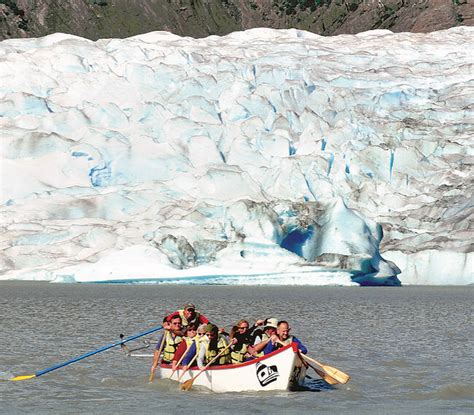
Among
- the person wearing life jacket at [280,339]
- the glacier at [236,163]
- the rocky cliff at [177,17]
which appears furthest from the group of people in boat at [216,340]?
the rocky cliff at [177,17]

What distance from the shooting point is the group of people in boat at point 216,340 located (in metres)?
16.1

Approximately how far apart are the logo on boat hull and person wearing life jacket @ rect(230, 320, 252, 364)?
71 centimetres

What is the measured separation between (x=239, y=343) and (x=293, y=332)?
11048 millimetres

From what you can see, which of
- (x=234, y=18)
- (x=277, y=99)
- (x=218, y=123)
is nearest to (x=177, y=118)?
(x=218, y=123)

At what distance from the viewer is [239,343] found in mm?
16531

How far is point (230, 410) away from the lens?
1492 centimetres

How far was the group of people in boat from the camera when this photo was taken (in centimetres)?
1609

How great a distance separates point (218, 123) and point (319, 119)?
561 cm

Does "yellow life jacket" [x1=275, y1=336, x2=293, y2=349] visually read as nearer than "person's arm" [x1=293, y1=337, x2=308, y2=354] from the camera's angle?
No

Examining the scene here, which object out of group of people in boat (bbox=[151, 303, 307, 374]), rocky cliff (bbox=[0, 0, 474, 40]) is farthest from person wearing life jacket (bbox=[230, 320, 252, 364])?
rocky cliff (bbox=[0, 0, 474, 40])

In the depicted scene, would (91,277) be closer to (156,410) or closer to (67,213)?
(67,213)

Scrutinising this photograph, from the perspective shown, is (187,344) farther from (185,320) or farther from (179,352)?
(185,320)

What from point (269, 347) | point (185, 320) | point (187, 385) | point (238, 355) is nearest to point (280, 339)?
point (269, 347)

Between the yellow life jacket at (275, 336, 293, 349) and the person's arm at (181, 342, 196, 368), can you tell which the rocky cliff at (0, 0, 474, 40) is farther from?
the yellow life jacket at (275, 336, 293, 349)
